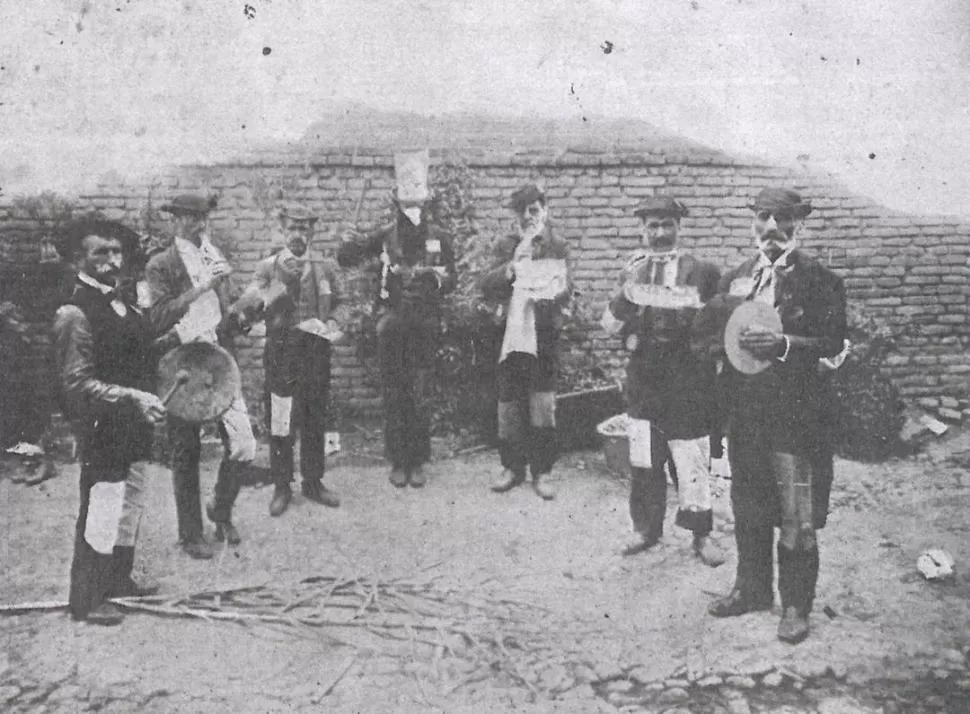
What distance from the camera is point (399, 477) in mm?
4391

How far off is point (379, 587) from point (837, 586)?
2269 millimetres

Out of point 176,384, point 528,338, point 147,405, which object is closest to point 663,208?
point 528,338

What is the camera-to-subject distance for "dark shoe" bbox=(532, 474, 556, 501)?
14.3 feet

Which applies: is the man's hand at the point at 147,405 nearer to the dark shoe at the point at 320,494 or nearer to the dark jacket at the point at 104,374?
the dark jacket at the point at 104,374

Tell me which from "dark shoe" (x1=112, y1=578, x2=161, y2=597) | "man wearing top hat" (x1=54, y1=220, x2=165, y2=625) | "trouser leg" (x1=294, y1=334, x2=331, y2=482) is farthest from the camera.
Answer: "trouser leg" (x1=294, y1=334, x2=331, y2=482)

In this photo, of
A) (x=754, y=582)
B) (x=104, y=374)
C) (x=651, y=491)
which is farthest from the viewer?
(x=651, y=491)

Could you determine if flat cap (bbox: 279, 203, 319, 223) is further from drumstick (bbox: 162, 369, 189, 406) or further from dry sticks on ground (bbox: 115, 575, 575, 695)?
dry sticks on ground (bbox: 115, 575, 575, 695)

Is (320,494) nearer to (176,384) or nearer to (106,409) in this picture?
(176,384)

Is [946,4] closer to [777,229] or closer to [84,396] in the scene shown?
[777,229]

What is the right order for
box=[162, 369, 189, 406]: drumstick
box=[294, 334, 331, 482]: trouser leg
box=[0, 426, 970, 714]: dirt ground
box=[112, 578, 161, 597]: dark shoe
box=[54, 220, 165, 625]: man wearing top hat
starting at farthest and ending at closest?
box=[294, 334, 331, 482]: trouser leg, box=[162, 369, 189, 406]: drumstick, box=[112, 578, 161, 597]: dark shoe, box=[54, 220, 165, 625]: man wearing top hat, box=[0, 426, 970, 714]: dirt ground

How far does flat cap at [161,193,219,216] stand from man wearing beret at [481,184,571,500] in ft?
4.92

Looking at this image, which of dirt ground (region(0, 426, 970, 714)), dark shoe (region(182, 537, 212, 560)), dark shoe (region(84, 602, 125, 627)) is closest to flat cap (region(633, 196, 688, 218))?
dirt ground (region(0, 426, 970, 714))

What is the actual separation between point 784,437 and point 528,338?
142cm

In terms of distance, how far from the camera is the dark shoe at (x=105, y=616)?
12.8 feet
